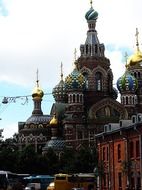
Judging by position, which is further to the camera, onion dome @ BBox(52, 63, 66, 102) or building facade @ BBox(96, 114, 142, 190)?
onion dome @ BBox(52, 63, 66, 102)

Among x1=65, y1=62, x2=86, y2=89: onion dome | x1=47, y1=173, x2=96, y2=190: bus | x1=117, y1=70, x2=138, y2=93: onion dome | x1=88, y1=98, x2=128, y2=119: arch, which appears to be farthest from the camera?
x1=117, y1=70, x2=138, y2=93: onion dome

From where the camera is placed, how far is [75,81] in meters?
95.2

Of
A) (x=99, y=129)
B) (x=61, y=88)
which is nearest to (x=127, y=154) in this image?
(x=99, y=129)

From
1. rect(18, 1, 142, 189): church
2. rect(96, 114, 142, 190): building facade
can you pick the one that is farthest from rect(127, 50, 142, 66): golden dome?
rect(96, 114, 142, 190): building facade

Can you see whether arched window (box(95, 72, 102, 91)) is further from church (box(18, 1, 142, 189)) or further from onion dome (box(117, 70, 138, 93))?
onion dome (box(117, 70, 138, 93))

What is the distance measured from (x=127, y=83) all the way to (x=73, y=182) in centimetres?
4556

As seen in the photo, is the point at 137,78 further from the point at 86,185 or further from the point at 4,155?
the point at 86,185

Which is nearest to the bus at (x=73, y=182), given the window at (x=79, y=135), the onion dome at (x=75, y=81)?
the window at (x=79, y=135)

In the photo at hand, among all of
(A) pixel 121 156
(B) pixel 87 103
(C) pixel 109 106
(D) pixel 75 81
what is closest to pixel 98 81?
(B) pixel 87 103

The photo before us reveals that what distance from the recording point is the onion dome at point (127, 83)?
9569cm

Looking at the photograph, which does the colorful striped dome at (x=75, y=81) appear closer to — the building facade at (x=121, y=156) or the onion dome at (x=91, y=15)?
the onion dome at (x=91, y=15)

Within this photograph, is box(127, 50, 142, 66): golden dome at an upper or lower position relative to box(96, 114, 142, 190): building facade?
upper

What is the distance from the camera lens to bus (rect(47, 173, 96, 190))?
4976cm

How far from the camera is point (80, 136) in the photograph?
93562 mm
